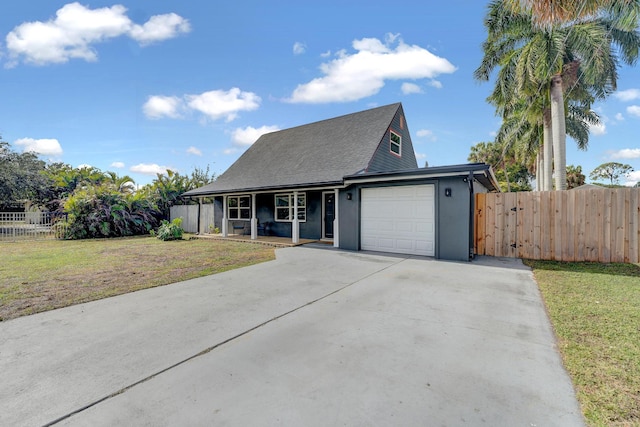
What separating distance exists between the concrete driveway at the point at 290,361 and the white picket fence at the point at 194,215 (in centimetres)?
1274

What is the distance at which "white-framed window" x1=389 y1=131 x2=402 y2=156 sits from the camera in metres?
13.9

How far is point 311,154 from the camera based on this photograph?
1409 cm

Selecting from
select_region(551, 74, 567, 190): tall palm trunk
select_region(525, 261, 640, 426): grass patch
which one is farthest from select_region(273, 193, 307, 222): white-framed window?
select_region(551, 74, 567, 190): tall palm trunk

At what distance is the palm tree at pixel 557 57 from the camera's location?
1099 cm

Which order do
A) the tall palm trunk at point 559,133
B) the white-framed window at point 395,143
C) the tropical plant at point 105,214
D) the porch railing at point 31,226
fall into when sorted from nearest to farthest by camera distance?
the tall palm trunk at point 559,133
the white-framed window at point 395,143
the porch railing at point 31,226
the tropical plant at point 105,214

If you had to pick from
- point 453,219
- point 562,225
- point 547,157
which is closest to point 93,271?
point 453,219

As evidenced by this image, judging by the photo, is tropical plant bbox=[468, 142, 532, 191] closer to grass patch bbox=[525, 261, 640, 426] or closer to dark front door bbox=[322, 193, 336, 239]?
dark front door bbox=[322, 193, 336, 239]

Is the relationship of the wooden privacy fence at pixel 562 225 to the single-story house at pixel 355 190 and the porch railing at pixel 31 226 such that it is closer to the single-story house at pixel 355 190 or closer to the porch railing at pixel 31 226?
the single-story house at pixel 355 190

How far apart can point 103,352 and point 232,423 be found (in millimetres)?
1986

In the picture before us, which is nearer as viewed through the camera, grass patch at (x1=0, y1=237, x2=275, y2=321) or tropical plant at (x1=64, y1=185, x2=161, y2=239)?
grass patch at (x1=0, y1=237, x2=275, y2=321)

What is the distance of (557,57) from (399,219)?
937 centimetres

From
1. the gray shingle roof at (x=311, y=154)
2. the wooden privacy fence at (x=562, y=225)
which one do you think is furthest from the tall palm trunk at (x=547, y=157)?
the gray shingle roof at (x=311, y=154)

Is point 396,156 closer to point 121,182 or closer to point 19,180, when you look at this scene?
point 121,182

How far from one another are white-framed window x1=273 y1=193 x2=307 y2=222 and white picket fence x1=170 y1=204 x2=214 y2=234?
5232mm
